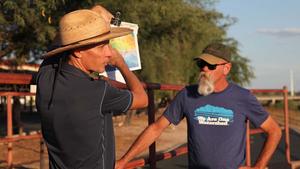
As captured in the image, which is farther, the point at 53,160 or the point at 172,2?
the point at 172,2

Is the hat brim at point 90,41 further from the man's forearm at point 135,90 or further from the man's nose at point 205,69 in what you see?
A: the man's nose at point 205,69

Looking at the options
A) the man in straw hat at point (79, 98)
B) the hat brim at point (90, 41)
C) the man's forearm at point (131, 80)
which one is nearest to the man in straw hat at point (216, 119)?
the man's forearm at point (131, 80)

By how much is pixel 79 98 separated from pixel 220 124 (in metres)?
1.62

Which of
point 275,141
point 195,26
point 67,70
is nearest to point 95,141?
point 67,70

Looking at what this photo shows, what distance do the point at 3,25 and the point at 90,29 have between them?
11.5 metres

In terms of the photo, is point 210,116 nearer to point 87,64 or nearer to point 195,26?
point 87,64

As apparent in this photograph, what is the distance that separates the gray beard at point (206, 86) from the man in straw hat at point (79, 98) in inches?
52.3

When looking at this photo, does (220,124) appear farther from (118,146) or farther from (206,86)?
(118,146)

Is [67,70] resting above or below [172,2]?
below

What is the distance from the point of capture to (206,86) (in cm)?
393

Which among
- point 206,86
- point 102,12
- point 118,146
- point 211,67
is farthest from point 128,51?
point 118,146

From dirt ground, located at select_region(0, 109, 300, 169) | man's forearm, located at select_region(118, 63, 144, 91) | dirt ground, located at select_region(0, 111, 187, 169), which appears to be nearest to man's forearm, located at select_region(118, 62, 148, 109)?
man's forearm, located at select_region(118, 63, 144, 91)

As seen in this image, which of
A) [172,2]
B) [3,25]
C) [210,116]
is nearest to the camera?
[210,116]

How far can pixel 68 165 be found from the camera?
8.50ft
